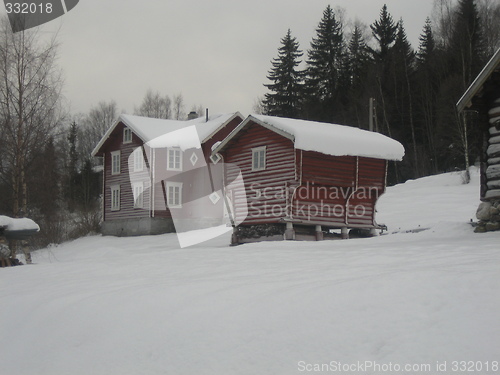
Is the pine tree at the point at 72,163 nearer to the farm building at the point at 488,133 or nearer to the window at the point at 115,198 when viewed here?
the window at the point at 115,198

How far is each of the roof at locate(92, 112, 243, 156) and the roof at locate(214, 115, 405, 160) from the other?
12.2 m

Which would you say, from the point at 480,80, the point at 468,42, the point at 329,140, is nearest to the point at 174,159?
the point at 329,140

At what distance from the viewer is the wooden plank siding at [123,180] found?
3481 cm

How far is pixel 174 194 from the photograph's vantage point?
115ft

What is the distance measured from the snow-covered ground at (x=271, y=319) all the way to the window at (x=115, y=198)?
2510 cm

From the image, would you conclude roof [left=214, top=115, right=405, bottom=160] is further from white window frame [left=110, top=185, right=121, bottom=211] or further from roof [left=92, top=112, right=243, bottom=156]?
white window frame [left=110, top=185, right=121, bottom=211]

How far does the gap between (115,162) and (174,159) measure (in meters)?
4.72

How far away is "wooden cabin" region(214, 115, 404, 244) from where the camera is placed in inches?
810

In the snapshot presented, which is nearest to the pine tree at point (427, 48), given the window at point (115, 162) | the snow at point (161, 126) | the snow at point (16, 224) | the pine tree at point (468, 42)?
the pine tree at point (468, 42)

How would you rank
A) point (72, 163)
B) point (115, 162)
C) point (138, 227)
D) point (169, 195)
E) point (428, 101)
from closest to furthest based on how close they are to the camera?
point (138, 227) → point (169, 195) → point (115, 162) → point (428, 101) → point (72, 163)

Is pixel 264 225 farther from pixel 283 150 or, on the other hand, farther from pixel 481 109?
pixel 481 109

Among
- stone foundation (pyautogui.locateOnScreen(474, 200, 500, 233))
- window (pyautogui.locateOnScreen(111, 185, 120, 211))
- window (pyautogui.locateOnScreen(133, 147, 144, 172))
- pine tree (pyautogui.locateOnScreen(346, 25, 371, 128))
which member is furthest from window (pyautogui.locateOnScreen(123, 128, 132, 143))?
stone foundation (pyautogui.locateOnScreen(474, 200, 500, 233))

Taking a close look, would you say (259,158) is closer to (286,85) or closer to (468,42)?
(468,42)

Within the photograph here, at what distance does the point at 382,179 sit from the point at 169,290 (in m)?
15.4
